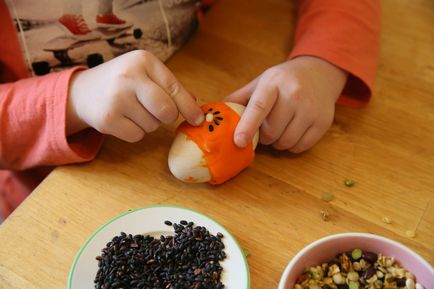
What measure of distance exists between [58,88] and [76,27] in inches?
6.1

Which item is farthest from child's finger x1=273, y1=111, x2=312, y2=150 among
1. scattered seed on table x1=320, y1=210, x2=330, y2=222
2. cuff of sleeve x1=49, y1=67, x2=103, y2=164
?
cuff of sleeve x1=49, y1=67, x2=103, y2=164

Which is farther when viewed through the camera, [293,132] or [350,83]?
[350,83]

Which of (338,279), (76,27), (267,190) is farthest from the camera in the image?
(76,27)

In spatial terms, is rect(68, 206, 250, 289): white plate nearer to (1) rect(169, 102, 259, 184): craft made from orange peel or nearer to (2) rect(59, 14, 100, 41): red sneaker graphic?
(1) rect(169, 102, 259, 184): craft made from orange peel

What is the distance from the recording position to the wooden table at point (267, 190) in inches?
23.9

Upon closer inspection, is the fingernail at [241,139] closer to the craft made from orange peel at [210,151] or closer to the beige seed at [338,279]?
the craft made from orange peel at [210,151]

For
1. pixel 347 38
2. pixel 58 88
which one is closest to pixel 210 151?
pixel 58 88

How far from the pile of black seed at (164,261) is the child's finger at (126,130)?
15cm

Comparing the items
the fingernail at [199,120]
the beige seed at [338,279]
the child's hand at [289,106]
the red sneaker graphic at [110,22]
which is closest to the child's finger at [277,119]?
the child's hand at [289,106]

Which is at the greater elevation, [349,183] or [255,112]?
[255,112]

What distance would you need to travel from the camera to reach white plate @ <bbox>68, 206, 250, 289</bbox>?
0.57m

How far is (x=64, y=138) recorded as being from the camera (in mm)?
677

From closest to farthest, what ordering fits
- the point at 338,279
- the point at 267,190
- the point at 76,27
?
the point at 338,279, the point at 267,190, the point at 76,27

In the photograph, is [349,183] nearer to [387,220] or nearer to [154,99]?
[387,220]
